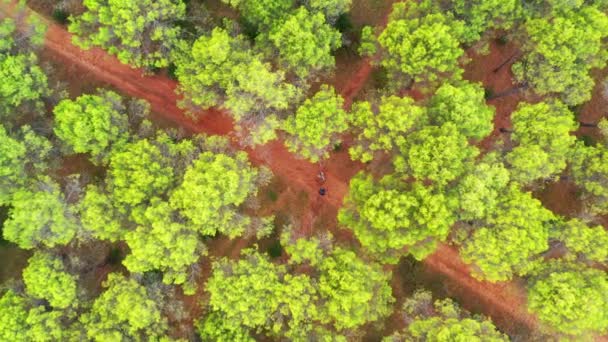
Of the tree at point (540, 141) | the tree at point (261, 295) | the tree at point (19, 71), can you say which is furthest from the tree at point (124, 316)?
the tree at point (540, 141)

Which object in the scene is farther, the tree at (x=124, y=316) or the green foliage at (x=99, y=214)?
the green foliage at (x=99, y=214)

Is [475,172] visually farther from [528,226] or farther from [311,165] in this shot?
[311,165]

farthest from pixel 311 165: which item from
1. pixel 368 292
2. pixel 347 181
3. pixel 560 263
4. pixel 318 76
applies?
pixel 560 263

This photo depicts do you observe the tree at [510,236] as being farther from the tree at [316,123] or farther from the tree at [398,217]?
the tree at [316,123]

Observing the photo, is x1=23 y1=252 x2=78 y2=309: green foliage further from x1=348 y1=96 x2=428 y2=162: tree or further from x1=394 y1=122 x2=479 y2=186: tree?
x1=394 y1=122 x2=479 y2=186: tree

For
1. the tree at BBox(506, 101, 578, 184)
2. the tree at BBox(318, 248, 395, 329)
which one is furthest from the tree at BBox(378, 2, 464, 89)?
the tree at BBox(318, 248, 395, 329)

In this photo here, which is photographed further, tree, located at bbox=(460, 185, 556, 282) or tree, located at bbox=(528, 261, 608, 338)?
tree, located at bbox=(460, 185, 556, 282)

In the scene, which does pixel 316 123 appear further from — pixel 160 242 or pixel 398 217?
pixel 160 242
